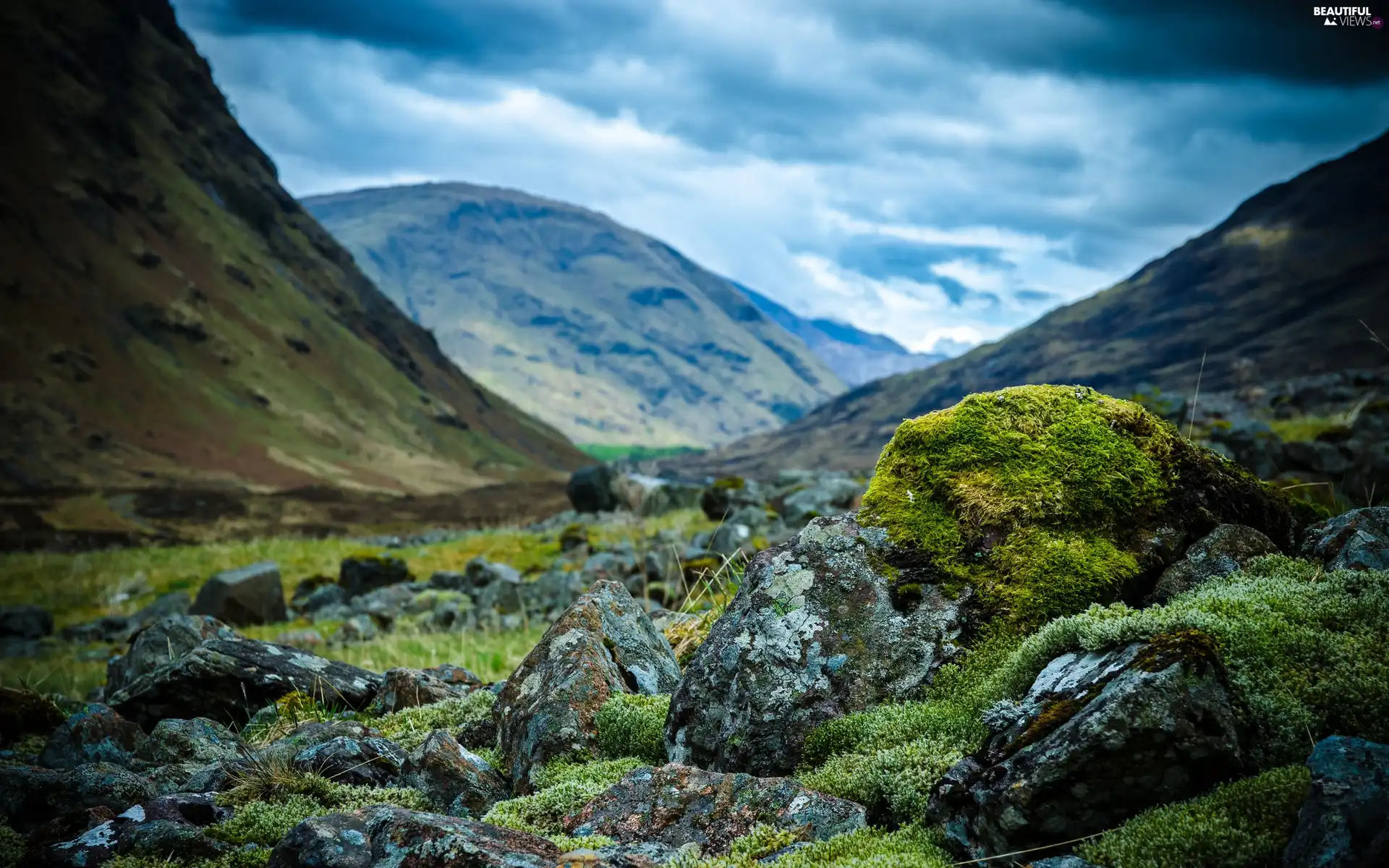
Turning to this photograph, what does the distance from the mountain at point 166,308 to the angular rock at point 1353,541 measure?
286 ft

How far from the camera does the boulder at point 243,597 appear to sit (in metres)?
21.1

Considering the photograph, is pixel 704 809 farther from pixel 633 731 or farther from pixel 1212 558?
pixel 1212 558

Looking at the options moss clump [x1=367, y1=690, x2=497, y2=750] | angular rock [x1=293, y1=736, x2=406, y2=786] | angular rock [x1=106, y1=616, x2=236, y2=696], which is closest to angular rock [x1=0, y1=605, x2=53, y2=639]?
angular rock [x1=106, y1=616, x2=236, y2=696]

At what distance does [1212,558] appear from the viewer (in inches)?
226

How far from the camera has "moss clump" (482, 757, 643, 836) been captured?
4906mm

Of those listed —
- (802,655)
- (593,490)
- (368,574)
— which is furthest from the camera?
(593,490)

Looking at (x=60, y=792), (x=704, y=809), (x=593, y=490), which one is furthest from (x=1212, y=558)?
(x=593, y=490)

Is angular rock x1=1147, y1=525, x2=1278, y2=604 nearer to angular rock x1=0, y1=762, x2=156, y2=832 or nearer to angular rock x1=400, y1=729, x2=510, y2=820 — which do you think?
angular rock x1=400, y1=729, x2=510, y2=820

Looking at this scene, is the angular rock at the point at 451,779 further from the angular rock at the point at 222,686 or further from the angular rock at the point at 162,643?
the angular rock at the point at 162,643

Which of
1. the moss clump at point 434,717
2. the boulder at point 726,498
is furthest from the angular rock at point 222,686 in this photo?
the boulder at point 726,498

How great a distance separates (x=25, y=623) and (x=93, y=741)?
20402 millimetres

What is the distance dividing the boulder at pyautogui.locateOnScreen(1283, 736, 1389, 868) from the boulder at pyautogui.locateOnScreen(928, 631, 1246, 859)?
46 centimetres

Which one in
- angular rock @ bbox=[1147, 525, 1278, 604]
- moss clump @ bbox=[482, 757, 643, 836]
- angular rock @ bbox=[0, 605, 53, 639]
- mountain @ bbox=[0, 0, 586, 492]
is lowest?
angular rock @ bbox=[0, 605, 53, 639]

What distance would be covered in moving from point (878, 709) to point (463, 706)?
4185 millimetres
